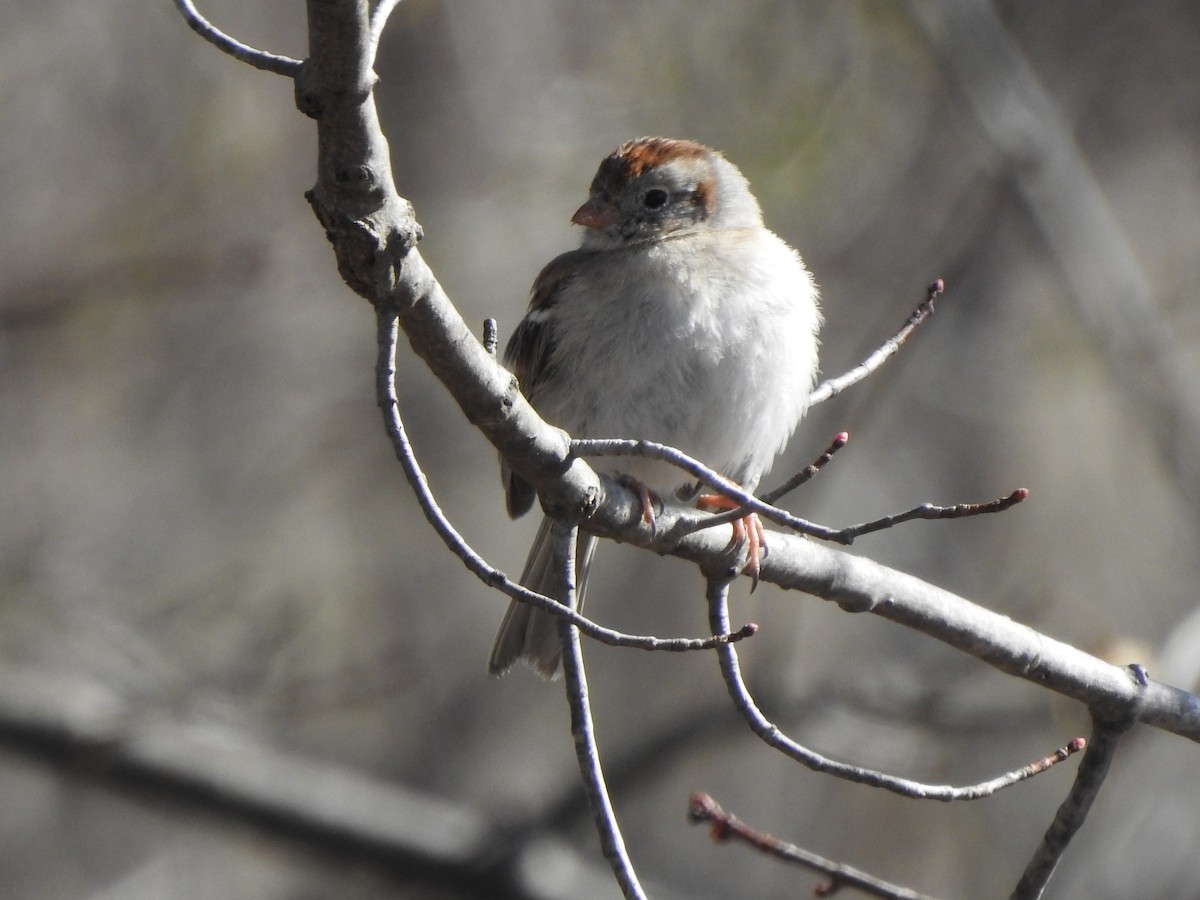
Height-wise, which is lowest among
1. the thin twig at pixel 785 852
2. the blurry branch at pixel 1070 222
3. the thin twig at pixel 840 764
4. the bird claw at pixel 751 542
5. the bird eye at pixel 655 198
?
the thin twig at pixel 785 852

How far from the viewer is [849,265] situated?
23.3 feet

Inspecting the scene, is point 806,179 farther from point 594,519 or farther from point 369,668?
point 594,519

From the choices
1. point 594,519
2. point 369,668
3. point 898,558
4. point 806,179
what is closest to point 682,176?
point 594,519

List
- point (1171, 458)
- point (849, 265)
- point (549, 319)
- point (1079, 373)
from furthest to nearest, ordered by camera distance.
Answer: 1. point (1079, 373)
2. point (849, 265)
3. point (1171, 458)
4. point (549, 319)

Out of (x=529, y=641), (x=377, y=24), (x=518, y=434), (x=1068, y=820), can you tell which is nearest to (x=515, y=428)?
(x=518, y=434)

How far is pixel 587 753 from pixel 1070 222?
16.0ft

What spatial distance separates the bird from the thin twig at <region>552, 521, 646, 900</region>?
84 centimetres

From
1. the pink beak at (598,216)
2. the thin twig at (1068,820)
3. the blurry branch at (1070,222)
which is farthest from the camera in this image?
the blurry branch at (1070,222)

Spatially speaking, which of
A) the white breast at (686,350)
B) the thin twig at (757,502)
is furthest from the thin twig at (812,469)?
the white breast at (686,350)

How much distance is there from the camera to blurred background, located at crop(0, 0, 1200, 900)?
6.32m

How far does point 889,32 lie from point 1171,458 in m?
2.70

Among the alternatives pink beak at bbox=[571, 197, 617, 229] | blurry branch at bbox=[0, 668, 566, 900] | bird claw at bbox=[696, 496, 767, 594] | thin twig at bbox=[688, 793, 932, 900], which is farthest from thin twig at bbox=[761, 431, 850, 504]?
blurry branch at bbox=[0, 668, 566, 900]

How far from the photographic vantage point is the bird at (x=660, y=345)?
352 cm

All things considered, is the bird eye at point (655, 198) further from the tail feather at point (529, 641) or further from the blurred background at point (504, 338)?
the blurred background at point (504, 338)
